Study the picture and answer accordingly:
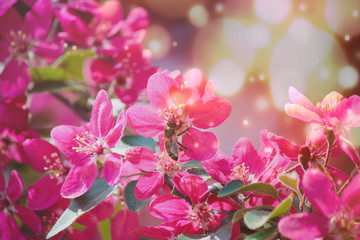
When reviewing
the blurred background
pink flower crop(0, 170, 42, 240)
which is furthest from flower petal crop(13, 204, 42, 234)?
the blurred background

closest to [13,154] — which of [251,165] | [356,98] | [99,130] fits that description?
[99,130]

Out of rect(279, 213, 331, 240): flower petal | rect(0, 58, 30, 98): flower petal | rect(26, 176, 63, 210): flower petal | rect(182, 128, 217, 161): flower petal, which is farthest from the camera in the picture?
rect(0, 58, 30, 98): flower petal

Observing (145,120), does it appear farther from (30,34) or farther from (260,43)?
(260,43)

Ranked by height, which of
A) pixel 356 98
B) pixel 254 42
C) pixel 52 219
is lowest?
pixel 52 219

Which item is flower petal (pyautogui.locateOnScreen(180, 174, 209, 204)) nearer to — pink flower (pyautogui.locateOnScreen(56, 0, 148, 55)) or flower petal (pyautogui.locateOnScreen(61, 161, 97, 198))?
flower petal (pyautogui.locateOnScreen(61, 161, 97, 198))

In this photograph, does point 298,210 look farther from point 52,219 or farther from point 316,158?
point 52,219

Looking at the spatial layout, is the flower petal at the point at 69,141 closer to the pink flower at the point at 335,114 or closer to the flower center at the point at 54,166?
the flower center at the point at 54,166
